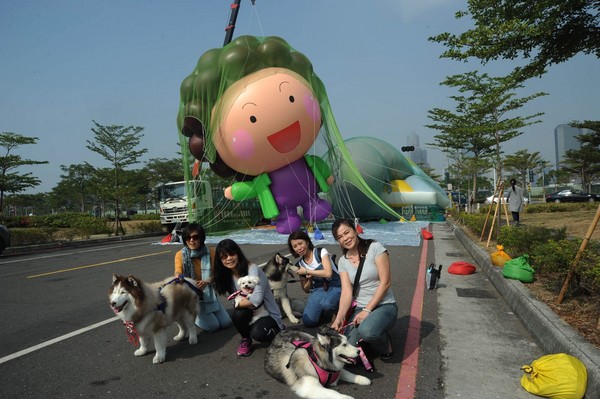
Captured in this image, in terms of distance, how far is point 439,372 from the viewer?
343 centimetres

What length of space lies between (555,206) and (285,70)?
2157 cm

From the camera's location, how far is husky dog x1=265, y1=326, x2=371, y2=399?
9.73 feet

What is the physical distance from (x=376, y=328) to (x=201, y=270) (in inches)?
86.2

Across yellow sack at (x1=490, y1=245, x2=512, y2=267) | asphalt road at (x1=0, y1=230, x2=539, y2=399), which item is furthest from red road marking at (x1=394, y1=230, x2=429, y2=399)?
yellow sack at (x1=490, y1=245, x2=512, y2=267)

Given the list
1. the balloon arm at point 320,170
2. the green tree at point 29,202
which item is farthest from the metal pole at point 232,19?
the green tree at point 29,202

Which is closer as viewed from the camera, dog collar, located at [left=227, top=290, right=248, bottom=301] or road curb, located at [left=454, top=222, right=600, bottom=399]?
road curb, located at [left=454, top=222, right=600, bottom=399]

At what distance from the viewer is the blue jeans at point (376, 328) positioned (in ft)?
11.6

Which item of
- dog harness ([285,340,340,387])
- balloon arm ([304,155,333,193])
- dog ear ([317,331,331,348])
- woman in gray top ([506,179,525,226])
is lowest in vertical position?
dog harness ([285,340,340,387])

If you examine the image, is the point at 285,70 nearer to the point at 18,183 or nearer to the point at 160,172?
the point at 18,183

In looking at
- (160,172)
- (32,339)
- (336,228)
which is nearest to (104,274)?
(32,339)

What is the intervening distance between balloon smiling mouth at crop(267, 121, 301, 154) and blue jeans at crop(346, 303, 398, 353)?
9.40m

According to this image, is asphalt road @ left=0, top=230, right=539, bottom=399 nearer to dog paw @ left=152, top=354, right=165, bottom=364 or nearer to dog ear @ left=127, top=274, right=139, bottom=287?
dog paw @ left=152, top=354, right=165, bottom=364

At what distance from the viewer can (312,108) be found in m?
12.9

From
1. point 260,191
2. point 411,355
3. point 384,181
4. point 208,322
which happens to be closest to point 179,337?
point 208,322
